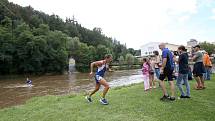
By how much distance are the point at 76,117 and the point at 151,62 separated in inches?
291

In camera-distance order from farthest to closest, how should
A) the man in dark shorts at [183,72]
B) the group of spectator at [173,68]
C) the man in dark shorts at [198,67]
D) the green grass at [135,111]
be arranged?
the man in dark shorts at [198,67], the man in dark shorts at [183,72], the group of spectator at [173,68], the green grass at [135,111]

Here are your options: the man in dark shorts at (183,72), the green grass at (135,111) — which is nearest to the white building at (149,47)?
the man in dark shorts at (183,72)

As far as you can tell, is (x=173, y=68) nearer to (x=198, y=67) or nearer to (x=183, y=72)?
(x=183, y=72)

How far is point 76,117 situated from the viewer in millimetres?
8789

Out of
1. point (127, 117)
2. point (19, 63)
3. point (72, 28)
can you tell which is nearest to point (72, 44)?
point (19, 63)

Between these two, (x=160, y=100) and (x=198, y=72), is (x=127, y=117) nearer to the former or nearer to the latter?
(x=160, y=100)

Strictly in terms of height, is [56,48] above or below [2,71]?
above

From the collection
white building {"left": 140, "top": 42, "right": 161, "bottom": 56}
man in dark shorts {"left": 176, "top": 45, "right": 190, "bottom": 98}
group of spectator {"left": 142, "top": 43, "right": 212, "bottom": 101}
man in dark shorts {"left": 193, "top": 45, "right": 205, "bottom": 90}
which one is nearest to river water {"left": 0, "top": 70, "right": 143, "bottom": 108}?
group of spectator {"left": 142, "top": 43, "right": 212, "bottom": 101}

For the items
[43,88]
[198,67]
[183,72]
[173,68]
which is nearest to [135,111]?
[173,68]

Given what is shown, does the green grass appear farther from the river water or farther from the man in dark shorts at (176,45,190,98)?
the river water

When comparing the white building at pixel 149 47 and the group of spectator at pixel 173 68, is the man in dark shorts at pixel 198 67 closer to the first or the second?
the group of spectator at pixel 173 68

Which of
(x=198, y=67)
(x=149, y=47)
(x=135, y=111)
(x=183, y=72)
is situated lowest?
(x=135, y=111)

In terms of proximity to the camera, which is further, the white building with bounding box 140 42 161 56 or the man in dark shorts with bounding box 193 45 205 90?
the white building with bounding box 140 42 161 56

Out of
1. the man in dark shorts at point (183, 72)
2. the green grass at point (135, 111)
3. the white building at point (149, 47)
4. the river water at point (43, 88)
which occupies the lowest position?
the river water at point (43, 88)
